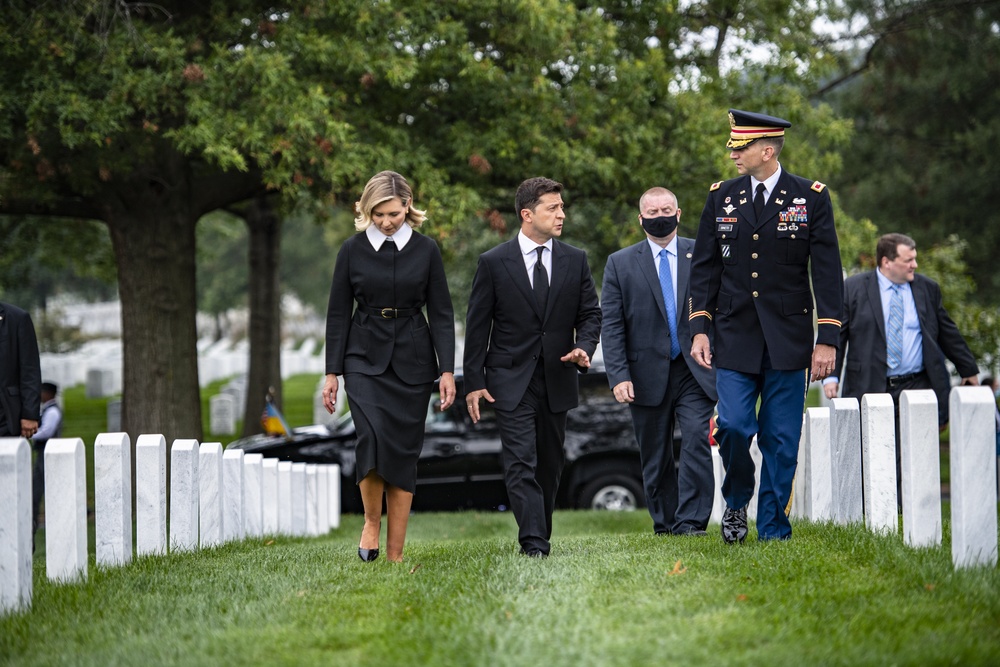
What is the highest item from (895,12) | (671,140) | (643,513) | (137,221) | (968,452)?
(895,12)

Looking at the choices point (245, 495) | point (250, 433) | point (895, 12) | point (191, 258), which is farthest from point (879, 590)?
point (895, 12)

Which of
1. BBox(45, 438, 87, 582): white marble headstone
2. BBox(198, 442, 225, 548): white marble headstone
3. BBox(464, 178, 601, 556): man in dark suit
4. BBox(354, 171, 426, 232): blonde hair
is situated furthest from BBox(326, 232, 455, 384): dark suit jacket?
BBox(198, 442, 225, 548): white marble headstone

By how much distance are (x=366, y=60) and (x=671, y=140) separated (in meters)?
4.22

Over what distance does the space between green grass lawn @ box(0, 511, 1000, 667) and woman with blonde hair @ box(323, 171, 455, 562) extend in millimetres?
518

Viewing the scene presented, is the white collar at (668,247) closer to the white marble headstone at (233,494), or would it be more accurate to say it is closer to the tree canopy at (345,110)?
the white marble headstone at (233,494)

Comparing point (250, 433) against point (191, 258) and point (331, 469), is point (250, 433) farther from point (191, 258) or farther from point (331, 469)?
point (331, 469)

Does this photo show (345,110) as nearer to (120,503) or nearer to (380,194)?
(380,194)

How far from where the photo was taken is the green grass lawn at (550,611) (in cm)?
397

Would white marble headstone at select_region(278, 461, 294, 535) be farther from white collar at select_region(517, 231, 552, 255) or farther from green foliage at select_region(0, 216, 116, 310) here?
green foliage at select_region(0, 216, 116, 310)

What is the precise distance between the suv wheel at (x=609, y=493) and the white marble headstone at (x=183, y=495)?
680 cm

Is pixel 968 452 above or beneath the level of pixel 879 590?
above

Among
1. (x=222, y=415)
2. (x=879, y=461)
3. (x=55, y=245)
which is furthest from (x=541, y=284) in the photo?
(x=222, y=415)

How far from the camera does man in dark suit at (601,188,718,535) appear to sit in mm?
7430

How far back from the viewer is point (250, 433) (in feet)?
68.8
